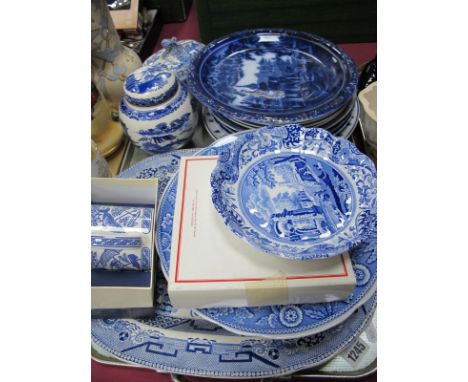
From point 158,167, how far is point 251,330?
35 centimetres

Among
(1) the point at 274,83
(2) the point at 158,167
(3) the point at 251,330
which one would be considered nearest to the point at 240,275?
(3) the point at 251,330

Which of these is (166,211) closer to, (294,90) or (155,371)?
(155,371)

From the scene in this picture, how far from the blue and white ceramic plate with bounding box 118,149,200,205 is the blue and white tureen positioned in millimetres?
26

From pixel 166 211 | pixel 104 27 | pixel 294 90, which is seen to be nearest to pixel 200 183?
pixel 166 211

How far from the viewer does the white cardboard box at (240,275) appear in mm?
456

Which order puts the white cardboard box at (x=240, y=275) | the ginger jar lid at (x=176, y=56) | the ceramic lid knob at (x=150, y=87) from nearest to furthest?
the white cardboard box at (x=240, y=275) < the ceramic lid knob at (x=150, y=87) < the ginger jar lid at (x=176, y=56)

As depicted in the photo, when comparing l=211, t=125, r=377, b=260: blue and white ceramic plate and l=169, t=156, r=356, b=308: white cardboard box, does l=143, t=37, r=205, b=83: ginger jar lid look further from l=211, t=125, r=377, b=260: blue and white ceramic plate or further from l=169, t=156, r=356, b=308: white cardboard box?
l=169, t=156, r=356, b=308: white cardboard box

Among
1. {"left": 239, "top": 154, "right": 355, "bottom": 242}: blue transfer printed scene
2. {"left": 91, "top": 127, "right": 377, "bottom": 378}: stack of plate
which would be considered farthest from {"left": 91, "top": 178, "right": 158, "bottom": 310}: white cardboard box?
{"left": 239, "top": 154, "right": 355, "bottom": 242}: blue transfer printed scene

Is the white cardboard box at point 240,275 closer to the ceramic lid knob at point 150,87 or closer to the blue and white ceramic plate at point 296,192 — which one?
the blue and white ceramic plate at point 296,192

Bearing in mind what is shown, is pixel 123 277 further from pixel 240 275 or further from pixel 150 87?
pixel 150 87

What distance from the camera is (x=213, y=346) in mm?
535

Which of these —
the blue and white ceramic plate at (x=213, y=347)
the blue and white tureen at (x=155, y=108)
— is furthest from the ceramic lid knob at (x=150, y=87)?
the blue and white ceramic plate at (x=213, y=347)

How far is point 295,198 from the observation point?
54cm

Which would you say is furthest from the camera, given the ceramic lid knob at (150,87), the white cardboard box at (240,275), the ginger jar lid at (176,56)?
the ginger jar lid at (176,56)
